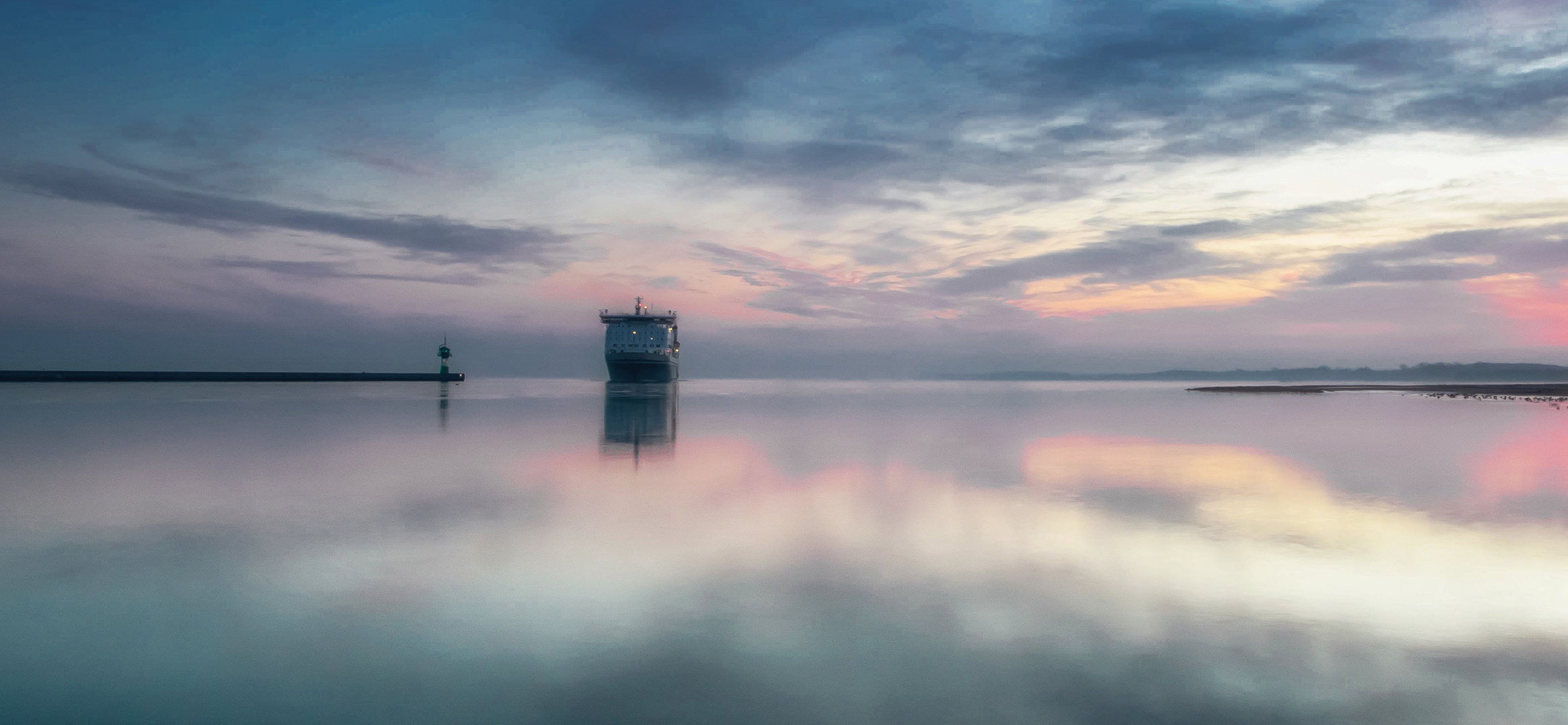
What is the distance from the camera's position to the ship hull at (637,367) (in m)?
101

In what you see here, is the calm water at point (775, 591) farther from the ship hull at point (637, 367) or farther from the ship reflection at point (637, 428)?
the ship hull at point (637, 367)

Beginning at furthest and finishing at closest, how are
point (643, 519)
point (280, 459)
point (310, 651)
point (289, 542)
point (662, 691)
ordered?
point (280, 459), point (643, 519), point (289, 542), point (310, 651), point (662, 691)

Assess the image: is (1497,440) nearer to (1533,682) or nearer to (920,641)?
(1533,682)

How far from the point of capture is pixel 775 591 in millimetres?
8328

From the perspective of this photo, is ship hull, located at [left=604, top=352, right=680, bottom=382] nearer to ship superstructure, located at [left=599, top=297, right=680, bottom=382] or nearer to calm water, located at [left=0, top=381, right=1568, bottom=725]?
ship superstructure, located at [left=599, top=297, right=680, bottom=382]

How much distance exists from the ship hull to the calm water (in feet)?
265

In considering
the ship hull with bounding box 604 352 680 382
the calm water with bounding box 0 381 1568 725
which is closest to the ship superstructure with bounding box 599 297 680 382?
the ship hull with bounding box 604 352 680 382

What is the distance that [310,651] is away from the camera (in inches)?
254

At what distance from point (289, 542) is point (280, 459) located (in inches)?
426

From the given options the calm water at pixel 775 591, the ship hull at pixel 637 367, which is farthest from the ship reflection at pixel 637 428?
the ship hull at pixel 637 367

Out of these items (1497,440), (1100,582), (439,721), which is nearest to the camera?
(439,721)

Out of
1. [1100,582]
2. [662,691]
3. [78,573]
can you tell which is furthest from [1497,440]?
[78,573]

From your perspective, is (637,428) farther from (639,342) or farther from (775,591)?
(639,342)

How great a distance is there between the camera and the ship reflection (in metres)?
23.0
